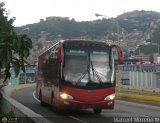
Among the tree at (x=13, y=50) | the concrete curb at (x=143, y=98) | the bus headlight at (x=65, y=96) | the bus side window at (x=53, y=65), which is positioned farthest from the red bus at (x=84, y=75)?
the concrete curb at (x=143, y=98)

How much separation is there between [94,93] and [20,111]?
602 cm


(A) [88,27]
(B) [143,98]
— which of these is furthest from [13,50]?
(A) [88,27]

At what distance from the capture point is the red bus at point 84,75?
17.9 meters

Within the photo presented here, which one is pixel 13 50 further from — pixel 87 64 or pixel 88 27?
pixel 88 27

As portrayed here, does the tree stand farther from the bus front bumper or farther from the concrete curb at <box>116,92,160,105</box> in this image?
the concrete curb at <box>116,92,160,105</box>

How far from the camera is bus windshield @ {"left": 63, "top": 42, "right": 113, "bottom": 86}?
714 inches

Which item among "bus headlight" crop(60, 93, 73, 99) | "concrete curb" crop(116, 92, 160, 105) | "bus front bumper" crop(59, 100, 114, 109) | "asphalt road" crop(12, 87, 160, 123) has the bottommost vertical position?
"concrete curb" crop(116, 92, 160, 105)

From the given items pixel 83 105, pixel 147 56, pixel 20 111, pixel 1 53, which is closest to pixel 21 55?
pixel 1 53

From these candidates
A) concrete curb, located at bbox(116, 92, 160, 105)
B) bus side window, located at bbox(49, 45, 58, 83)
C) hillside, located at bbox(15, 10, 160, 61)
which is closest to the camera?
bus side window, located at bbox(49, 45, 58, 83)

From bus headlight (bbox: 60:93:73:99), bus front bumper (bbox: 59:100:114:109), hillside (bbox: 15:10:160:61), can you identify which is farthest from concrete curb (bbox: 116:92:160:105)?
hillside (bbox: 15:10:160:61)

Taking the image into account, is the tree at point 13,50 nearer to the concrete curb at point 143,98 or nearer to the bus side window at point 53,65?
the bus side window at point 53,65

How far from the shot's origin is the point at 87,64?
18.4m

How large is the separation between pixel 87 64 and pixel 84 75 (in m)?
0.53

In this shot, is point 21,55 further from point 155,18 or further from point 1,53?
point 155,18
